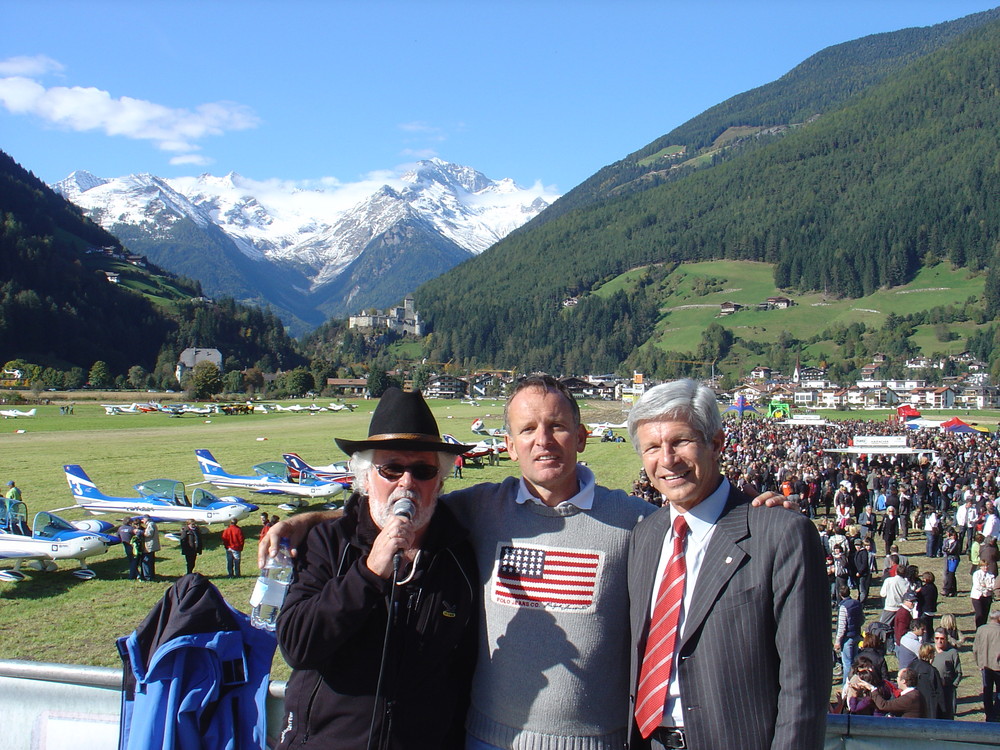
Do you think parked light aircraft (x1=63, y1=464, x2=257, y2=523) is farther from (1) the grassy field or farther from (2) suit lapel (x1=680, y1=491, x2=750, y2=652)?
(2) suit lapel (x1=680, y1=491, x2=750, y2=652)

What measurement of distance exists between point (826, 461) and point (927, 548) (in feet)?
38.4

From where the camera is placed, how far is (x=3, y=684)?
323 centimetres

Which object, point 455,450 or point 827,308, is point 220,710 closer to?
point 455,450

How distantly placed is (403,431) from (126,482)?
25786mm

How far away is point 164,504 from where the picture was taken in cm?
1748

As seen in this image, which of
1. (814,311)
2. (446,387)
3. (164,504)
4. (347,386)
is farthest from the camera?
(814,311)

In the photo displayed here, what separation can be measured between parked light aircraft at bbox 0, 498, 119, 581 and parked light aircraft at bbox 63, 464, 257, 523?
336 centimetres

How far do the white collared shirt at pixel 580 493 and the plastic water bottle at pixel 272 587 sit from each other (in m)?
0.89

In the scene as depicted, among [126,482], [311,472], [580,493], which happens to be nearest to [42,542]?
[311,472]

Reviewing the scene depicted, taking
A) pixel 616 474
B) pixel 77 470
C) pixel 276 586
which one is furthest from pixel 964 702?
pixel 616 474

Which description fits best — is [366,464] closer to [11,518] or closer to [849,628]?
[849,628]

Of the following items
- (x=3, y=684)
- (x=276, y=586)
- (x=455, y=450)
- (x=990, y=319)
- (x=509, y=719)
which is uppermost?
(x=990, y=319)

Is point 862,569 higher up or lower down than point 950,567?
higher up

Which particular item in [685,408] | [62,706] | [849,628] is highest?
[685,408]
